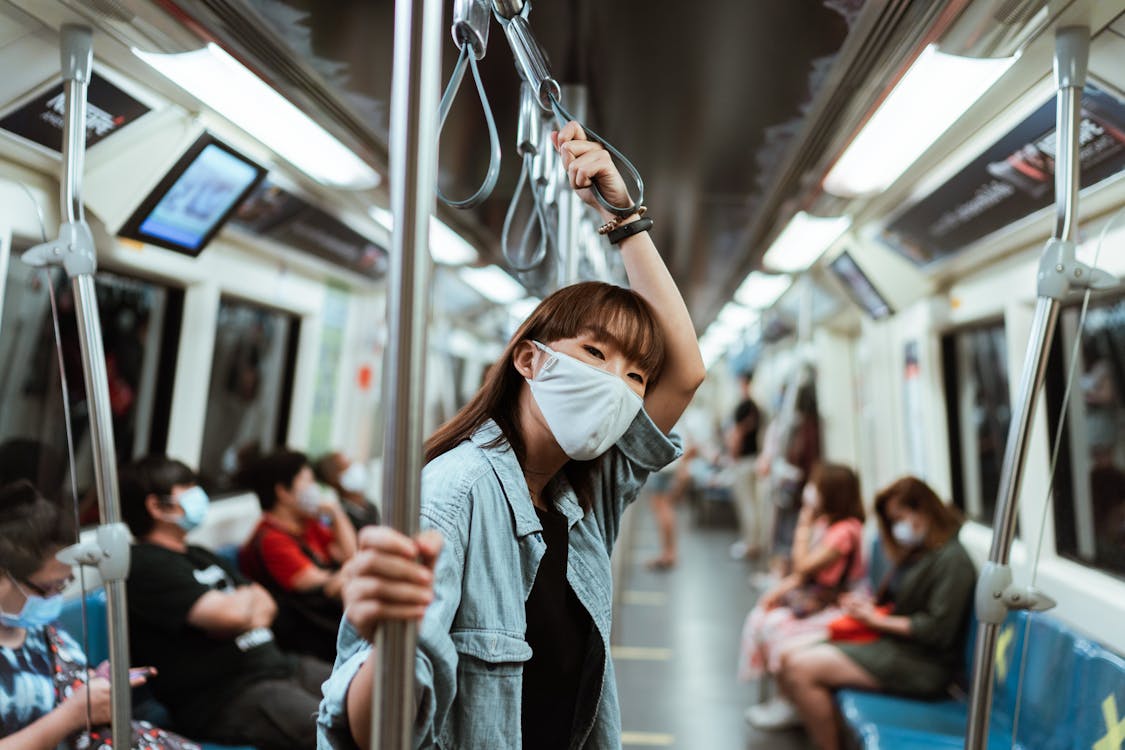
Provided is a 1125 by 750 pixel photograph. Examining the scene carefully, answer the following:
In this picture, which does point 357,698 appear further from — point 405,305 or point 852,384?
point 852,384

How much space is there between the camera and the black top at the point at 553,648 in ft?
4.45

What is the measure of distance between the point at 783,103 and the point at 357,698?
2552mm

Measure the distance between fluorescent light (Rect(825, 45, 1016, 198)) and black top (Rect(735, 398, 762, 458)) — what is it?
5.28m

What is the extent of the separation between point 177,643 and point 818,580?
3376 mm

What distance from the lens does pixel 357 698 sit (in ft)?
3.38

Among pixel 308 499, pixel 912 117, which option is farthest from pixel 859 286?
pixel 308 499

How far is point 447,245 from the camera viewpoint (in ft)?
14.6

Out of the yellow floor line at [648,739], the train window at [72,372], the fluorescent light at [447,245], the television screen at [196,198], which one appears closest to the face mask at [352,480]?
the train window at [72,372]

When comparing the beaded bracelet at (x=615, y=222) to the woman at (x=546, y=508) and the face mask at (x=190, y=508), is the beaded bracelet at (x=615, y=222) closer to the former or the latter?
the woman at (x=546, y=508)

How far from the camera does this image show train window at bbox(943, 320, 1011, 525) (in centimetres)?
446

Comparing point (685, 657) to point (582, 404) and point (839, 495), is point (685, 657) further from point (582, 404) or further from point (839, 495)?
point (582, 404)

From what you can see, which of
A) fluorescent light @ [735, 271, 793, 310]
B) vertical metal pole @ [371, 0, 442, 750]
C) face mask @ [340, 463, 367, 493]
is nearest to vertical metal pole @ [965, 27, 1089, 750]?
vertical metal pole @ [371, 0, 442, 750]

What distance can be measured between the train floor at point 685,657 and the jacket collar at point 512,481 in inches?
113

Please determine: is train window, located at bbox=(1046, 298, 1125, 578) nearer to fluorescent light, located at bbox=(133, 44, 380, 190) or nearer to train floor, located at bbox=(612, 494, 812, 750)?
train floor, located at bbox=(612, 494, 812, 750)
